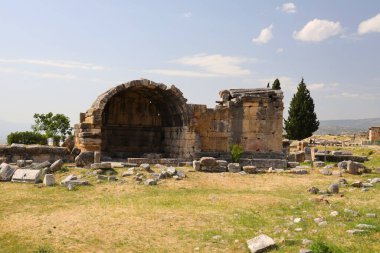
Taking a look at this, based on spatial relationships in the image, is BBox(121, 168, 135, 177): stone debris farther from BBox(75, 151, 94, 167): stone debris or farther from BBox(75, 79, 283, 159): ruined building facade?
BBox(75, 79, 283, 159): ruined building facade

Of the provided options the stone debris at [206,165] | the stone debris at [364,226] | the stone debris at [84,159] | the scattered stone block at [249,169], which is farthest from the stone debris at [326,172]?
the stone debris at [84,159]

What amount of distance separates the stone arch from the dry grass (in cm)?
896

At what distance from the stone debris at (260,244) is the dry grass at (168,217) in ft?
0.58

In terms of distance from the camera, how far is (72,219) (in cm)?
852

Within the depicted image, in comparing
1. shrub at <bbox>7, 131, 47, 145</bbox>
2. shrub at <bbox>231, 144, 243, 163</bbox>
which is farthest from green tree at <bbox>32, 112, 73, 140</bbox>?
shrub at <bbox>231, 144, 243, 163</bbox>

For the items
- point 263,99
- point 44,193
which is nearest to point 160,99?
point 263,99

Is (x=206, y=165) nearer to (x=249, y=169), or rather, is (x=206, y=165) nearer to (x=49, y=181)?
(x=249, y=169)

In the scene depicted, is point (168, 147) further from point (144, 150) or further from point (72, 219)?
point (72, 219)

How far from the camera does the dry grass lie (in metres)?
6.86

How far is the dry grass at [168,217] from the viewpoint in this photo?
22.5 ft

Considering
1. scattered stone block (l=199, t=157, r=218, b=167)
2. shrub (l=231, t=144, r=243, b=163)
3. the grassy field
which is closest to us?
the grassy field

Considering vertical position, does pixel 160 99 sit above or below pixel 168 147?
above

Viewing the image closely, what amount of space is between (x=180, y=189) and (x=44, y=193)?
13.3 feet

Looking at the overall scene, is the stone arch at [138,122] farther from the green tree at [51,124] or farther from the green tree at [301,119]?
the green tree at [301,119]
